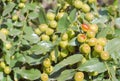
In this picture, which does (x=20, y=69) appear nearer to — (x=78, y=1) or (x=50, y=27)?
(x=50, y=27)

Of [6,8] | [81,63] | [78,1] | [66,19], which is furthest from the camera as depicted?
[6,8]

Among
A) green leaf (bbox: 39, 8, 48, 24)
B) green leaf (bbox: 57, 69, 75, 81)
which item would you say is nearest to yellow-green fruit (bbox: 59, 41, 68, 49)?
green leaf (bbox: 57, 69, 75, 81)

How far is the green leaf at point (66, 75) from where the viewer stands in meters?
1.48

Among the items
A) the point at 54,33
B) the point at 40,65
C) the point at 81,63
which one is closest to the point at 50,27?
the point at 54,33

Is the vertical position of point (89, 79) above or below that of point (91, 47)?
below

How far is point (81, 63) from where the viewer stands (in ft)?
4.81

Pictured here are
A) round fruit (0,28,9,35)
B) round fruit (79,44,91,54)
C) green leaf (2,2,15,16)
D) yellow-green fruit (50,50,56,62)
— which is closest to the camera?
round fruit (79,44,91,54)

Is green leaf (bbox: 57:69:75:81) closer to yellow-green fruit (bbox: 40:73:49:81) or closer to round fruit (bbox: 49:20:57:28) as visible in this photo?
yellow-green fruit (bbox: 40:73:49:81)

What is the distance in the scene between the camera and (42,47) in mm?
1597

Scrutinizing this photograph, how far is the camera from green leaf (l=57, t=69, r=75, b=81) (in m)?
1.48

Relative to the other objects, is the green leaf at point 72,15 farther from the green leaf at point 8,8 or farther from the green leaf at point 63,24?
the green leaf at point 8,8

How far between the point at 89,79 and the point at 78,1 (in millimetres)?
382

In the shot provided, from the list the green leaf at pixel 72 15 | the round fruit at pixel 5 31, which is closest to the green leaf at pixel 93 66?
the green leaf at pixel 72 15

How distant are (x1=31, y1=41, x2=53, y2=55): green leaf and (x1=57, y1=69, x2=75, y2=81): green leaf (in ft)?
0.48
